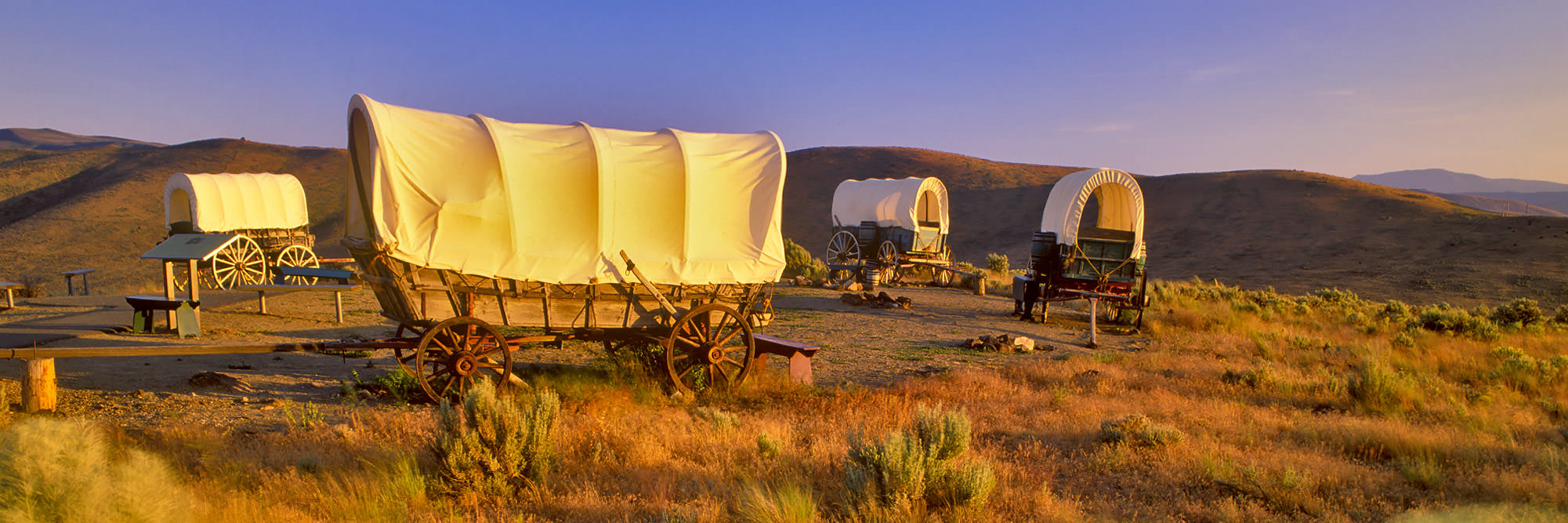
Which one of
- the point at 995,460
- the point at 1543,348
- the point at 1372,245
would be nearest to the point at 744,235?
the point at 995,460

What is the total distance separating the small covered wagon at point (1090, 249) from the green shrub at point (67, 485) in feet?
37.8

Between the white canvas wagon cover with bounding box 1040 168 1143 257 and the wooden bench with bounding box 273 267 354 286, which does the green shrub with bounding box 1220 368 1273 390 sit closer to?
the white canvas wagon cover with bounding box 1040 168 1143 257

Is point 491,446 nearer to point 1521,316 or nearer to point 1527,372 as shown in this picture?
point 1527,372

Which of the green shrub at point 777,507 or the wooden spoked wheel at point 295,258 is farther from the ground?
the wooden spoked wheel at point 295,258

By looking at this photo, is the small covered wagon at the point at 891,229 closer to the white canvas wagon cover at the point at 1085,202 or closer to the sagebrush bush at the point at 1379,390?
the white canvas wagon cover at the point at 1085,202

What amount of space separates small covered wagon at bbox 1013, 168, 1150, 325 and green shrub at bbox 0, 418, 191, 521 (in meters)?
11.5

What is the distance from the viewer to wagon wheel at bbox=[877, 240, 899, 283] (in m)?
20.3

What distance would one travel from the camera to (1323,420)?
6078 millimetres

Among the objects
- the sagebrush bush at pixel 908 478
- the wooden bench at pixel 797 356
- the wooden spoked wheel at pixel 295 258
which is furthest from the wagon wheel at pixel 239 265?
the sagebrush bush at pixel 908 478

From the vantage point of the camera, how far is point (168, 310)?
909cm

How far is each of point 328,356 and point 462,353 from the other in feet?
11.9

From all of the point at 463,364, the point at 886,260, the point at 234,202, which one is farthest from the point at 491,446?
the point at 886,260

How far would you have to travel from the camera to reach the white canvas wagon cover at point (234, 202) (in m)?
14.6

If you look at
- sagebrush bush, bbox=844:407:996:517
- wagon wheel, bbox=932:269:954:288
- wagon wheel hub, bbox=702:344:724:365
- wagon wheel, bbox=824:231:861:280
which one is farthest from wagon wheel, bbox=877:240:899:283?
sagebrush bush, bbox=844:407:996:517
